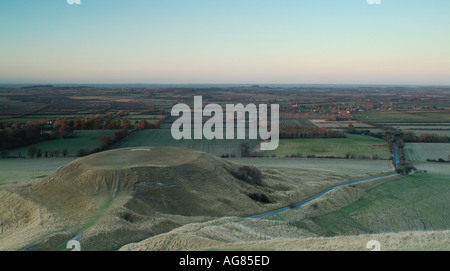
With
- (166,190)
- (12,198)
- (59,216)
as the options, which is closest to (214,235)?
(166,190)

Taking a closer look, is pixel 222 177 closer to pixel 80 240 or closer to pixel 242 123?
pixel 80 240

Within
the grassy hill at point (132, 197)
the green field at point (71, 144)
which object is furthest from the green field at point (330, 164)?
the green field at point (71, 144)

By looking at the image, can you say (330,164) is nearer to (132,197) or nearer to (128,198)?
(132,197)

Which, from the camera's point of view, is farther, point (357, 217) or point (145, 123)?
point (145, 123)

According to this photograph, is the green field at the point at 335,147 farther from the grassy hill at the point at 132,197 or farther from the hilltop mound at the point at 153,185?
the hilltop mound at the point at 153,185
